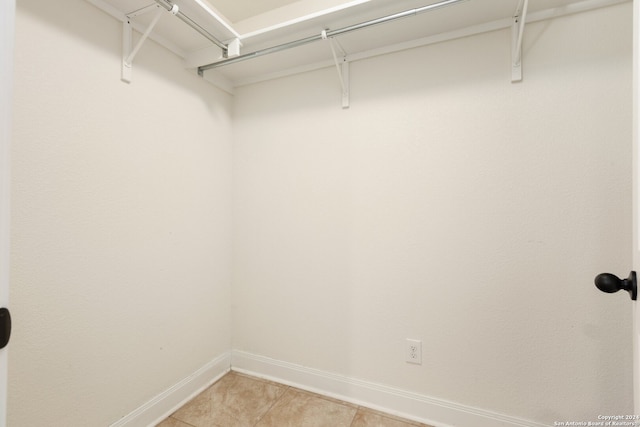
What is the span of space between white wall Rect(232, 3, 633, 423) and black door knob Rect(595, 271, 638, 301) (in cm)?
53

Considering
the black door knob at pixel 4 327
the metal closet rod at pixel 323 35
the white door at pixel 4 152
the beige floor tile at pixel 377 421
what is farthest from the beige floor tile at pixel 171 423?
the metal closet rod at pixel 323 35

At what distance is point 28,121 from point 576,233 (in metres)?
2.27

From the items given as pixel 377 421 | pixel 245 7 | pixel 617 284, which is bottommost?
pixel 377 421

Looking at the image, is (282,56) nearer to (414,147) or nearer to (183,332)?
(414,147)

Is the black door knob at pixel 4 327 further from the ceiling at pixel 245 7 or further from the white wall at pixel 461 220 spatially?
the ceiling at pixel 245 7

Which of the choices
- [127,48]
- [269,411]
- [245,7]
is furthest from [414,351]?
[245,7]

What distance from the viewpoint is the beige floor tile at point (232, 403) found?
1.52 metres

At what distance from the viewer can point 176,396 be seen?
1614 mm

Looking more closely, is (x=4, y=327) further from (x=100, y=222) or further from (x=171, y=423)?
(x=171, y=423)

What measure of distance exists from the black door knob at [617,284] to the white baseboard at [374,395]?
92cm

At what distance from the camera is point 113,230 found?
4.39ft

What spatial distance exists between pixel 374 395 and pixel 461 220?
1.08 meters

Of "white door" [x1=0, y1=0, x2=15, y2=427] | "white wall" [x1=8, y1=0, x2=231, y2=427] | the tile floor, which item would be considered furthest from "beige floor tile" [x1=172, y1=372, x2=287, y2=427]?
"white door" [x1=0, y1=0, x2=15, y2=427]

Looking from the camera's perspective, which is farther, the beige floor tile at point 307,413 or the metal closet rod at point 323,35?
the beige floor tile at point 307,413
